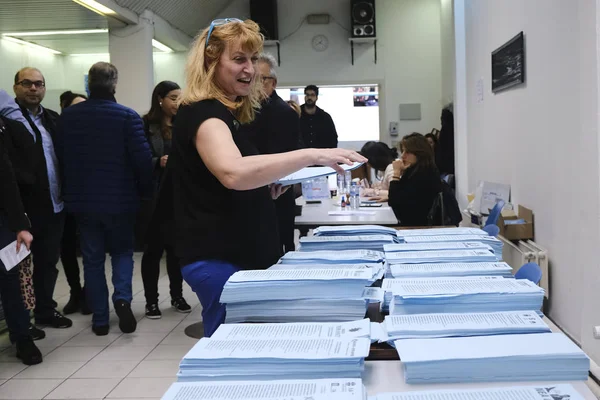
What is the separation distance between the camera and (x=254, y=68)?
65.2 inches

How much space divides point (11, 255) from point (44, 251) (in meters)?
0.82

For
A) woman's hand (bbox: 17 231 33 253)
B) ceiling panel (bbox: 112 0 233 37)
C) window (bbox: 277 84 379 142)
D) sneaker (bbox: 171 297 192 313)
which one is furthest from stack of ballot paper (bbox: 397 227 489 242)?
window (bbox: 277 84 379 142)

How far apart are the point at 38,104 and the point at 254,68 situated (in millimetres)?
2722

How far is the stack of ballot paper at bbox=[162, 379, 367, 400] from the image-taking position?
95 cm

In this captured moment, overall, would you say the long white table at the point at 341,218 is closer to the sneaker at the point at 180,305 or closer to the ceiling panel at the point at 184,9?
the sneaker at the point at 180,305

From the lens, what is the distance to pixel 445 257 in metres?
1.69

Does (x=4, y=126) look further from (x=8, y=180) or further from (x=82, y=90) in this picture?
(x=82, y=90)

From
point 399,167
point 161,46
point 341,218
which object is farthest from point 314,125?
point 341,218

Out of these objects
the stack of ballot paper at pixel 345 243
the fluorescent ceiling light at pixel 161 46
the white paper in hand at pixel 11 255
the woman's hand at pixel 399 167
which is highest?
the fluorescent ceiling light at pixel 161 46

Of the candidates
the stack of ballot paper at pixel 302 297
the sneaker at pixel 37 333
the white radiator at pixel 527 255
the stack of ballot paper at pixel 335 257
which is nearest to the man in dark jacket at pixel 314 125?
the white radiator at pixel 527 255

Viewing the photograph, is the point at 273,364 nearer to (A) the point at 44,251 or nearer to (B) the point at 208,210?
(B) the point at 208,210

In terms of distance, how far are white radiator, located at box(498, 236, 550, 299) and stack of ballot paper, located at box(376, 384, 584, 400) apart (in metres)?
2.82

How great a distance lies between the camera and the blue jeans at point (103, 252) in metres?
3.79

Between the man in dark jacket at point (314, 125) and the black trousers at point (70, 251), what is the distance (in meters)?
3.47
